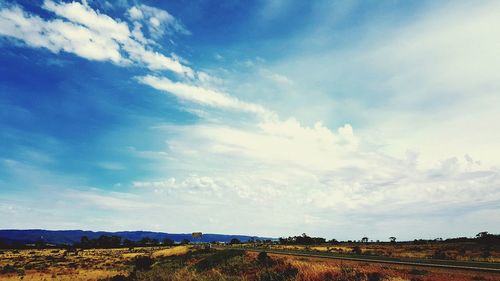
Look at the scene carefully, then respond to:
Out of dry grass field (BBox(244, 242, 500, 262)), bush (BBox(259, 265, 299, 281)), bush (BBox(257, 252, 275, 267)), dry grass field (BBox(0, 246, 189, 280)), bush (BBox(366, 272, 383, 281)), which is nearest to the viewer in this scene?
bush (BBox(366, 272, 383, 281))

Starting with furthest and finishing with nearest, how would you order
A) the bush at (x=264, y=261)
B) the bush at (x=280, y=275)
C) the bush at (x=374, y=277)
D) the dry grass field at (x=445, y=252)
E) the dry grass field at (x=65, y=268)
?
the dry grass field at (x=445, y=252), the dry grass field at (x=65, y=268), the bush at (x=264, y=261), the bush at (x=280, y=275), the bush at (x=374, y=277)

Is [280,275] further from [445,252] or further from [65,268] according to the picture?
[445,252]

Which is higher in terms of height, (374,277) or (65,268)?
(374,277)

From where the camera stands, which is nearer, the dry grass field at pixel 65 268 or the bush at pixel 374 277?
the bush at pixel 374 277

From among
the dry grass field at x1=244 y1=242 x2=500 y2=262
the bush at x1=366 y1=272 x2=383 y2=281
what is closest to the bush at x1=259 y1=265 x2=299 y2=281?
the bush at x1=366 y1=272 x2=383 y2=281

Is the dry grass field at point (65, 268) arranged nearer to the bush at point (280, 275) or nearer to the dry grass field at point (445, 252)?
Answer: the bush at point (280, 275)

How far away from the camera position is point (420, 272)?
2167 cm

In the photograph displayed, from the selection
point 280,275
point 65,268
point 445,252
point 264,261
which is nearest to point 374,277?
point 280,275

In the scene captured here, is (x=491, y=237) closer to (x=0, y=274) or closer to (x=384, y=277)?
(x=384, y=277)

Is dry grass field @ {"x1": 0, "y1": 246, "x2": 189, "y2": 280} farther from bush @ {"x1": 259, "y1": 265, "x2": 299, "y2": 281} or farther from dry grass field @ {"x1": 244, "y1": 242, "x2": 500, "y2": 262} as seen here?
dry grass field @ {"x1": 244, "y1": 242, "x2": 500, "y2": 262}

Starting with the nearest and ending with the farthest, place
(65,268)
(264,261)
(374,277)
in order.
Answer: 1. (374,277)
2. (264,261)
3. (65,268)

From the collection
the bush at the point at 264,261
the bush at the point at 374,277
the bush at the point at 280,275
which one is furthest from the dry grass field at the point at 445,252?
the bush at the point at 374,277

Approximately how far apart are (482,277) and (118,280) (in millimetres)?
26296

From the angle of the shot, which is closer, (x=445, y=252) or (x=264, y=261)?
(x=264, y=261)
